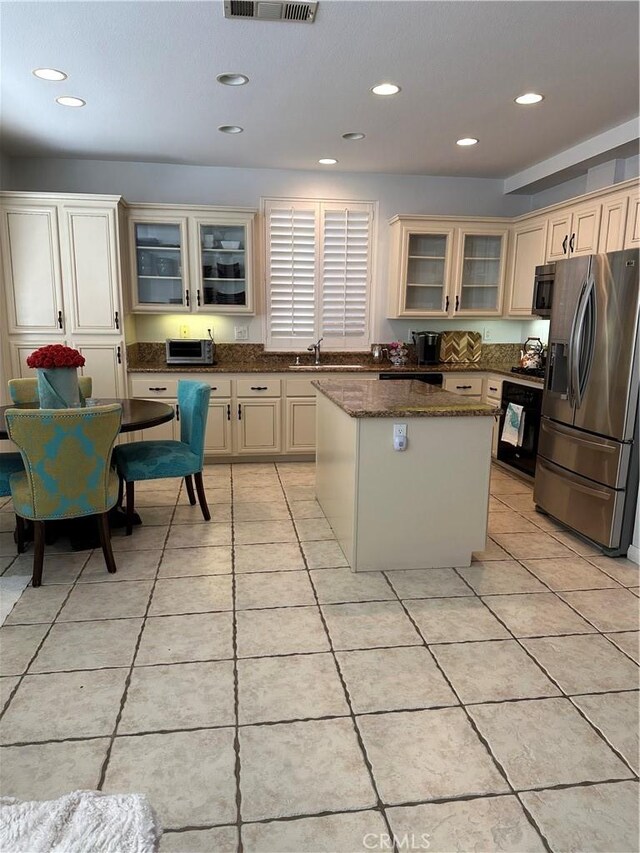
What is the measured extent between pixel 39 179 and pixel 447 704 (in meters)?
5.26

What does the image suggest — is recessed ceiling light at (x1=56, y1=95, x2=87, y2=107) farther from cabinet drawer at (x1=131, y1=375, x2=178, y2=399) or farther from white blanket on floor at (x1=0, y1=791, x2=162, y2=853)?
white blanket on floor at (x1=0, y1=791, x2=162, y2=853)

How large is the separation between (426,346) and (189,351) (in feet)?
7.39

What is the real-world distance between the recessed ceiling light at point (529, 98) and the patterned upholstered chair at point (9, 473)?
366 centimetres

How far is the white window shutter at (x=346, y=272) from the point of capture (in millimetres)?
5445

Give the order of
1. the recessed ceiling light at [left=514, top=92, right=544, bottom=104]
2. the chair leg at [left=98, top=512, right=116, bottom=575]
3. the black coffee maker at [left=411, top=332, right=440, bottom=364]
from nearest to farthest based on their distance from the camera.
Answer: the chair leg at [left=98, top=512, right=116, bottom=575], the recessed ceiling light at [left=514, top=92, right=544, bottom=104], the black coffee maker at [left=411, top=332, right=440, bottom=364]

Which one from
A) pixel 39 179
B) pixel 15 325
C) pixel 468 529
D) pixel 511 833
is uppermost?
pixel 39 179

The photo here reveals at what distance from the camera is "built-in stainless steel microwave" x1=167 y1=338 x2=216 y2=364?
5.08m

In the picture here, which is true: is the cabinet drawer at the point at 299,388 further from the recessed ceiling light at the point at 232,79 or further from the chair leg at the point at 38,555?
the chair leg at the point at 38,555

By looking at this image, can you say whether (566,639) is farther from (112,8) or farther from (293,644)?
(112,8)

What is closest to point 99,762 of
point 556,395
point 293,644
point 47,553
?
point 293,644

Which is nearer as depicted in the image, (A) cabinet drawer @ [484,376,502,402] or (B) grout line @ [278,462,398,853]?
(B) grout line @ [278,462,398,853]

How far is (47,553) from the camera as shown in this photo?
324 cm

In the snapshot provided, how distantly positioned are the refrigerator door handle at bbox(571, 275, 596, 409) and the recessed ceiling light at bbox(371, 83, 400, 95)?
158cm

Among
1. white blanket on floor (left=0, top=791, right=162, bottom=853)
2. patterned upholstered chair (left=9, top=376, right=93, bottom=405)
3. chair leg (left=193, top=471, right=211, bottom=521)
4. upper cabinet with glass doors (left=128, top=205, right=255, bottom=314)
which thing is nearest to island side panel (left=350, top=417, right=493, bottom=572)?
chair leg (left=193, top=471, right=211, bottom=521)
